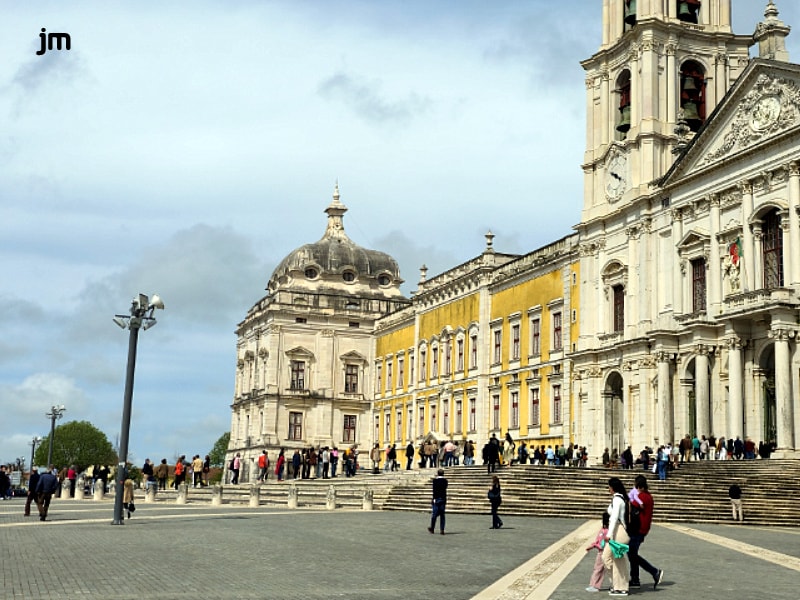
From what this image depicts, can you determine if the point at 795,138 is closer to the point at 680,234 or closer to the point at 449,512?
the point at 680,234

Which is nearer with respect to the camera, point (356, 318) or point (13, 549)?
point (13, 549)

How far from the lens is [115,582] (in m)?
13.5

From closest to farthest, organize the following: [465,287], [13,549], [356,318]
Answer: [13,549]
[465,287]
[356,318]

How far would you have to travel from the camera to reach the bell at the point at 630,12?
43062 millimetres

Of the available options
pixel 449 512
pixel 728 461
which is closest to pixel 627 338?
pixel 728 461

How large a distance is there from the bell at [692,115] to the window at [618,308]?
22.8 feet

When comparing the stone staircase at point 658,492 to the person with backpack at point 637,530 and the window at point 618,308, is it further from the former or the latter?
the person with backpack at point 637,530

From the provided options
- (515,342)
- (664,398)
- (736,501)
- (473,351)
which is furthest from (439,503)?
(473,351)

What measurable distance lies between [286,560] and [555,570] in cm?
405

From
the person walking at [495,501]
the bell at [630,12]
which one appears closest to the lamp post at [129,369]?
the person walking at [495,501]

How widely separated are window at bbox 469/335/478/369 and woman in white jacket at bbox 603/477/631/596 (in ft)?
130

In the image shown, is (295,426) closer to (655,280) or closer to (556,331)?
(556,331)

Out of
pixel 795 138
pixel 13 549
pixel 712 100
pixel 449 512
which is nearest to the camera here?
pixel 13 549

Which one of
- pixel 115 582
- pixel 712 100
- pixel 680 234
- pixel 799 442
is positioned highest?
pixel 712 100
